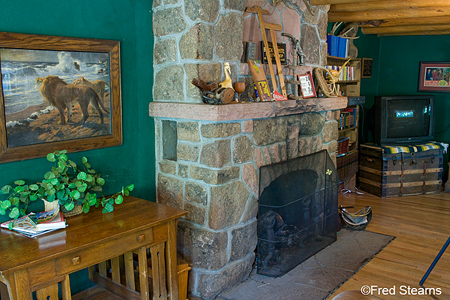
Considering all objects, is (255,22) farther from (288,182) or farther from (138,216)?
(138,216)

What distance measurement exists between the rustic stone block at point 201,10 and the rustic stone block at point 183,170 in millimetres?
961

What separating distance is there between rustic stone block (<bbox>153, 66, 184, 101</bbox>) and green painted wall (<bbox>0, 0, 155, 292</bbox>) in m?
0.07

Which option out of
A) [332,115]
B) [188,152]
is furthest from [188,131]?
[332,115]

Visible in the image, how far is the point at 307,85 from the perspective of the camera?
342 cm

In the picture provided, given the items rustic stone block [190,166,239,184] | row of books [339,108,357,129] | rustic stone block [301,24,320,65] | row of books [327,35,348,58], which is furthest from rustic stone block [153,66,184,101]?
row of books [339,108,357,129]

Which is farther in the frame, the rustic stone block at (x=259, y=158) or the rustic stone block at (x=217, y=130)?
the rustic stone block at (x=259, y=158)

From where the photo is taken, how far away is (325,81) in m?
3.69

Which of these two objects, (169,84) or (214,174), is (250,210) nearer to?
(214,174)

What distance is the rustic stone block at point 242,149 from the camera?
2.74m

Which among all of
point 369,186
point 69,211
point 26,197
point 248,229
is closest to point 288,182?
point 248,229

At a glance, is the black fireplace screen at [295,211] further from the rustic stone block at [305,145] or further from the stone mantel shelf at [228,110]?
the stone mantel shelf at [228,110]

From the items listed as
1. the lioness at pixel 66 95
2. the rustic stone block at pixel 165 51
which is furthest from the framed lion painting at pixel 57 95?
the rustic stone block at pixel 165 51

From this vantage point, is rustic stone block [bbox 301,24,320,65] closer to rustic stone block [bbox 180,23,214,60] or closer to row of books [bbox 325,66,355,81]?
rustic stone block [bbox 180,23,214,60]

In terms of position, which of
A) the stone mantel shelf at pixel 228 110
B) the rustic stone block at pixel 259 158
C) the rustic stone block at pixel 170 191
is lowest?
the rustic stone block at pixel 170 191
